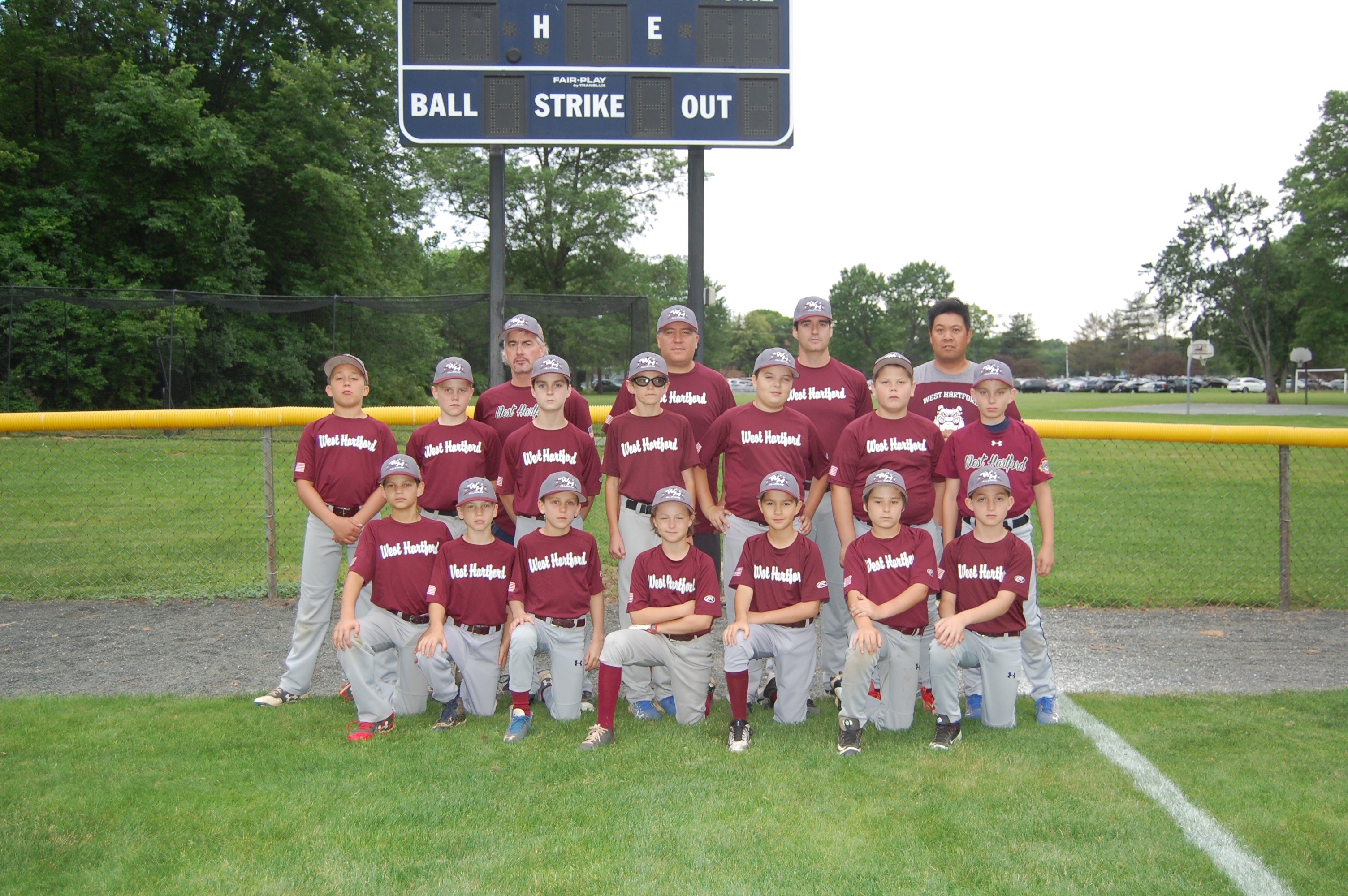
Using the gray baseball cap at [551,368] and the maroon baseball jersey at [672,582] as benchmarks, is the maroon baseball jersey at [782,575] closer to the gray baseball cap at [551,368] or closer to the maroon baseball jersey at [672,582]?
the maroon baseball jersey at [672,582]

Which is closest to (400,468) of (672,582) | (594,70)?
(672,582)

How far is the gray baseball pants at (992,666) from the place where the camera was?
424cm

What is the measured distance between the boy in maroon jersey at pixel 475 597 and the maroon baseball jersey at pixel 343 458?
2.09 ft

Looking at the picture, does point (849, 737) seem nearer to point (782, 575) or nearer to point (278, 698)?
point (782, 575)

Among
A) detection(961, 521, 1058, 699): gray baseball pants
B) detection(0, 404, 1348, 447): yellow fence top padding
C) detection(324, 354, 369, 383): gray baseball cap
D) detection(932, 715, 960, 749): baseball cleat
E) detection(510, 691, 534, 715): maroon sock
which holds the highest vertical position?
detection(324, 354, 369, 383): gray baseball cap

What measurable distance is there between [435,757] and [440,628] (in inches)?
25.2

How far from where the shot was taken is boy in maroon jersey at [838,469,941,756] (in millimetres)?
4309

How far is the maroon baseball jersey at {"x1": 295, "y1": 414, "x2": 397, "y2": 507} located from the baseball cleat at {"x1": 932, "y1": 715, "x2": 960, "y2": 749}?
2.90 metres

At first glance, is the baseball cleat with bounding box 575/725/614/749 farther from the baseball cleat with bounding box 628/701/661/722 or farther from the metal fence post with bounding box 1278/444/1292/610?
the metal fence post with bounding box 1278/444/1292/610

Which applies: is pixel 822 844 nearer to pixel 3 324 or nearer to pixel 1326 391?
pixel 3 324

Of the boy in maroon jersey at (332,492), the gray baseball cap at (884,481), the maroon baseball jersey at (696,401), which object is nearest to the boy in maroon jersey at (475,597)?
the boy in maroon jersey at (332,492)

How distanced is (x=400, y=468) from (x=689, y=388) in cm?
153

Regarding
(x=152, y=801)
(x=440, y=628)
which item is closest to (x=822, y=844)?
(x=440, y=628)

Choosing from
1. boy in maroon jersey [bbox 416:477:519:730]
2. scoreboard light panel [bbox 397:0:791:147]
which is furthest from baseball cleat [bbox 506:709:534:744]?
scoreboard light panel [bbox 397:0:791:147]
